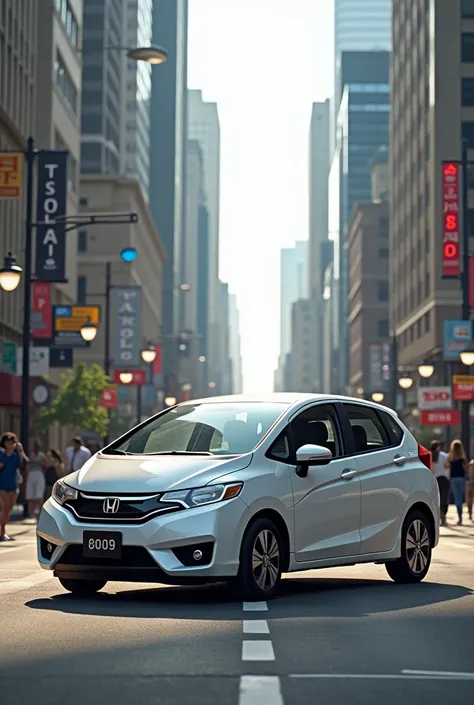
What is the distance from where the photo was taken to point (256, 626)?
959 centimetres

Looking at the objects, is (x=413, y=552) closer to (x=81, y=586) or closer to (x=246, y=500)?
(x=246, y=500)

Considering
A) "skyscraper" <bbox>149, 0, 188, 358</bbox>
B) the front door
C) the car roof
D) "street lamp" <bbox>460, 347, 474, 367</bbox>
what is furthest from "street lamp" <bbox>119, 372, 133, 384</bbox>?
"skyscraper" <bbox>149, 0, 188, 358</bbox>

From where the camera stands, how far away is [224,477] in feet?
36.9

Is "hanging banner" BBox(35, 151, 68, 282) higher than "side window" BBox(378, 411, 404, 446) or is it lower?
higher

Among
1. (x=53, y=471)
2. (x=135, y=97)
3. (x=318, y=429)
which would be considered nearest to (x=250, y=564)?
(x=318, y=429)

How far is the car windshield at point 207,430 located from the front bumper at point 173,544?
87 centimetres

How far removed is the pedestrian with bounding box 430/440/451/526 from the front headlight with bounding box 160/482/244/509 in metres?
19.5

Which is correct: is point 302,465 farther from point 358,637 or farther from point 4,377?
point 4,377

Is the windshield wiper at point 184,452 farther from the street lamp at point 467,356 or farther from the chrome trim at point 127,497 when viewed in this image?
the street lamp at point 467,356

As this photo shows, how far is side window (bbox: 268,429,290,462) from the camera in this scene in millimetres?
11992

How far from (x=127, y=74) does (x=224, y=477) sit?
139 m

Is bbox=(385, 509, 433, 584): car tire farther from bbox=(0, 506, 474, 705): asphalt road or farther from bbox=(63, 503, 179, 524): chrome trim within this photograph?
bbox=(63, 503, 179, 524): chrome trim

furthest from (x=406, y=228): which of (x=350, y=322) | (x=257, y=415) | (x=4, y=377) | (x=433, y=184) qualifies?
(x=257, y=415)

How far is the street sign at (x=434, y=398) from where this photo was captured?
5019cm
